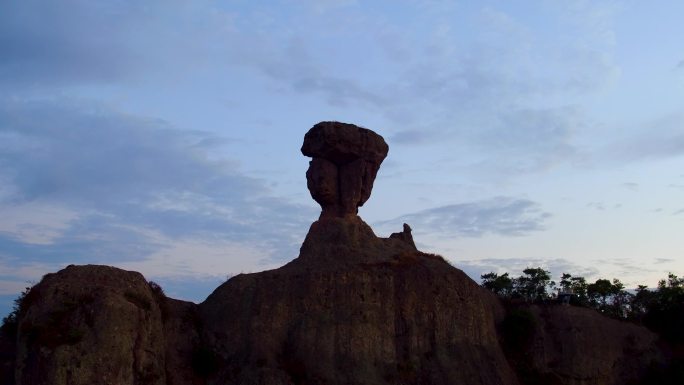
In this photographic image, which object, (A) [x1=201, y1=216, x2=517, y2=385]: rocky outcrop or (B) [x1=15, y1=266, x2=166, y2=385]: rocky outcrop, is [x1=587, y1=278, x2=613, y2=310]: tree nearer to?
(A) [x1=201, y1=216, x2=517, y2=385]: rocky outcrop

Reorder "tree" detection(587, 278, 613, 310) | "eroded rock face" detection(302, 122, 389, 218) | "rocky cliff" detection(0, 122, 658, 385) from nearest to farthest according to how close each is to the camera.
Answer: "rocky cliff" detection(0, 122, 658, 385) → "eroded rock face" detection(302, 122, 389, 218) → "tree" detection(587, 278, 613, 310)

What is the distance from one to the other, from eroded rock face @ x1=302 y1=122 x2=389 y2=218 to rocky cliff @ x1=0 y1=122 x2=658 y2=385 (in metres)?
0.09

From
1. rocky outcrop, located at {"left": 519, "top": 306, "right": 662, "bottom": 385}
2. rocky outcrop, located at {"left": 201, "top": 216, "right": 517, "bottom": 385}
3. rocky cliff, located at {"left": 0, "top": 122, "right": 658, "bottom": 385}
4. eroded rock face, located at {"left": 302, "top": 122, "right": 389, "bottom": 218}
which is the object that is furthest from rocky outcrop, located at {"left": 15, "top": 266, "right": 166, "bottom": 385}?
rocky outcrop, located at {"left": 519, "top": 306, "right": 662, "bottom": 385}

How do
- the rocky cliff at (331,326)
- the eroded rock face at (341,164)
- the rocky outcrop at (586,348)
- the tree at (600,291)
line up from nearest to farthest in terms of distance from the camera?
the rocky cliff at (331,326)
the rocky outcrop at (586,348)
the eroded rock face at (341,164)
the tree at (600,291)

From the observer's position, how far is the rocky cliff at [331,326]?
35094mm

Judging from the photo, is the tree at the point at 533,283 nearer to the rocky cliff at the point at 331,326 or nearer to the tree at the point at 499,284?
the tree at the point at 499,284

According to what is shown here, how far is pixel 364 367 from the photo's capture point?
40.1 metres

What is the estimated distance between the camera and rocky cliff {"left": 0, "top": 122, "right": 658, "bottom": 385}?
35094 millimetres

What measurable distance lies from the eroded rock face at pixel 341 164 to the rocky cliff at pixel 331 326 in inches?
3.4

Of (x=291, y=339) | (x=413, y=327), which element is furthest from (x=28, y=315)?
(x=413, y=327)

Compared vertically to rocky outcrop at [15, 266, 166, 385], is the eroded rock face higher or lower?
higher

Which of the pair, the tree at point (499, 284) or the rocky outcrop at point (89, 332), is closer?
the rocky outcrop at point (89, 332)

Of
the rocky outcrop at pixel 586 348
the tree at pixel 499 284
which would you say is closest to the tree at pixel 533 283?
the tree at pixel 499 284

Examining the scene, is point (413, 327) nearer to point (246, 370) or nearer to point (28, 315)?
point (246, 370)
